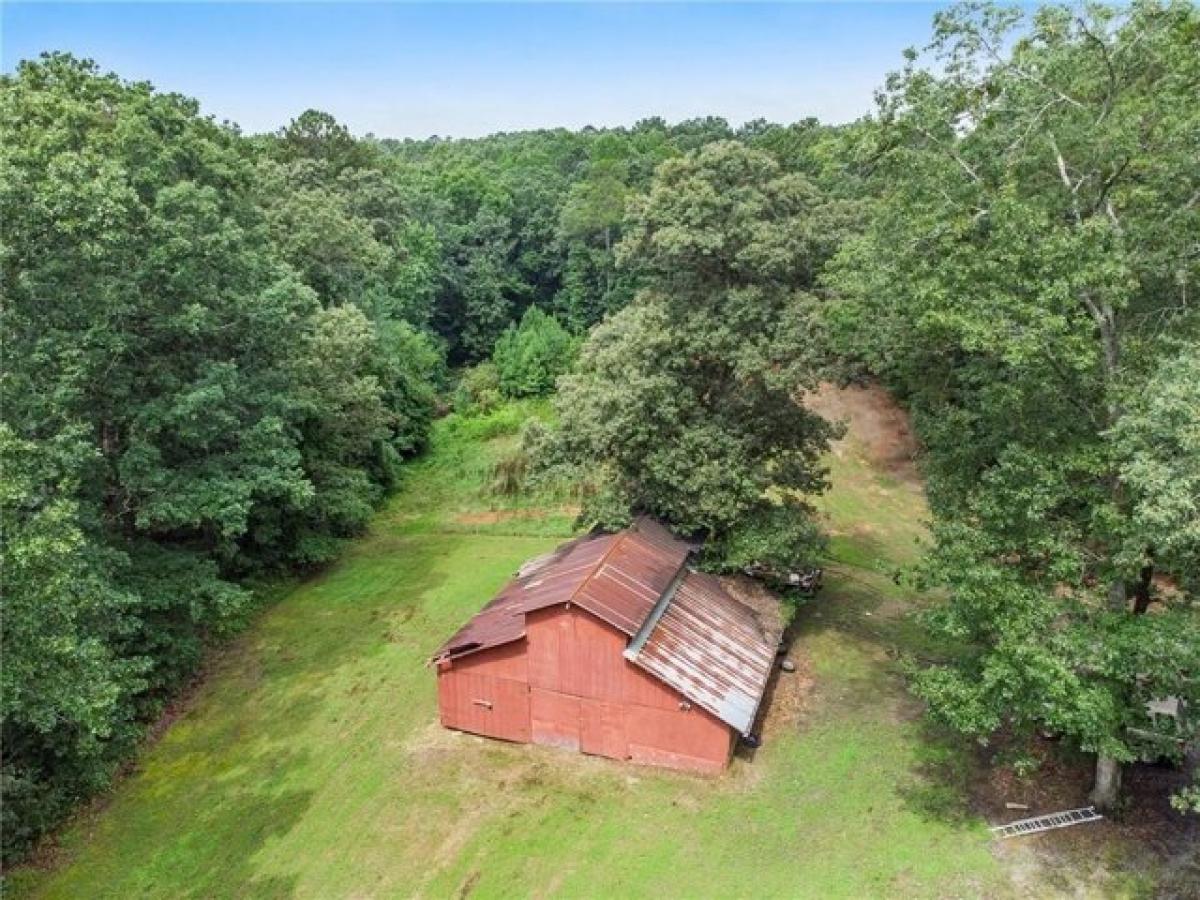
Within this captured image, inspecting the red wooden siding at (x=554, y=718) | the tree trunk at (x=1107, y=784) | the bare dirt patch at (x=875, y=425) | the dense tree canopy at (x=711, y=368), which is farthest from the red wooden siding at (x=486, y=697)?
the bare dirt patch at (x=875, y=425)

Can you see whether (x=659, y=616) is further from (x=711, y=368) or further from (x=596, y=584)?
(x=711, y=368)

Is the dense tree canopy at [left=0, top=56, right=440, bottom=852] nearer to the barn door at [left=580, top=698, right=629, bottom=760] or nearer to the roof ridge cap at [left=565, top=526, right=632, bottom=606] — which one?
the roof ridge cap at [left=565, top=526, right=632, bottom=606]

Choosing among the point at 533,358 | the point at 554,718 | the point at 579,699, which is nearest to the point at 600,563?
the point at 579,699

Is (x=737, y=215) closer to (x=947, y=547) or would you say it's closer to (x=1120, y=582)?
(x=947, y=547)

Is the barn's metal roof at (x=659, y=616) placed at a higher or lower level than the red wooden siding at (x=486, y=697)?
higher

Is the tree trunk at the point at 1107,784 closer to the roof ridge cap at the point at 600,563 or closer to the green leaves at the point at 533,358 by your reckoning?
the roof ridge cap at the point at 600,563

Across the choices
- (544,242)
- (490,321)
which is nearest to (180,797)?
(490,321)
